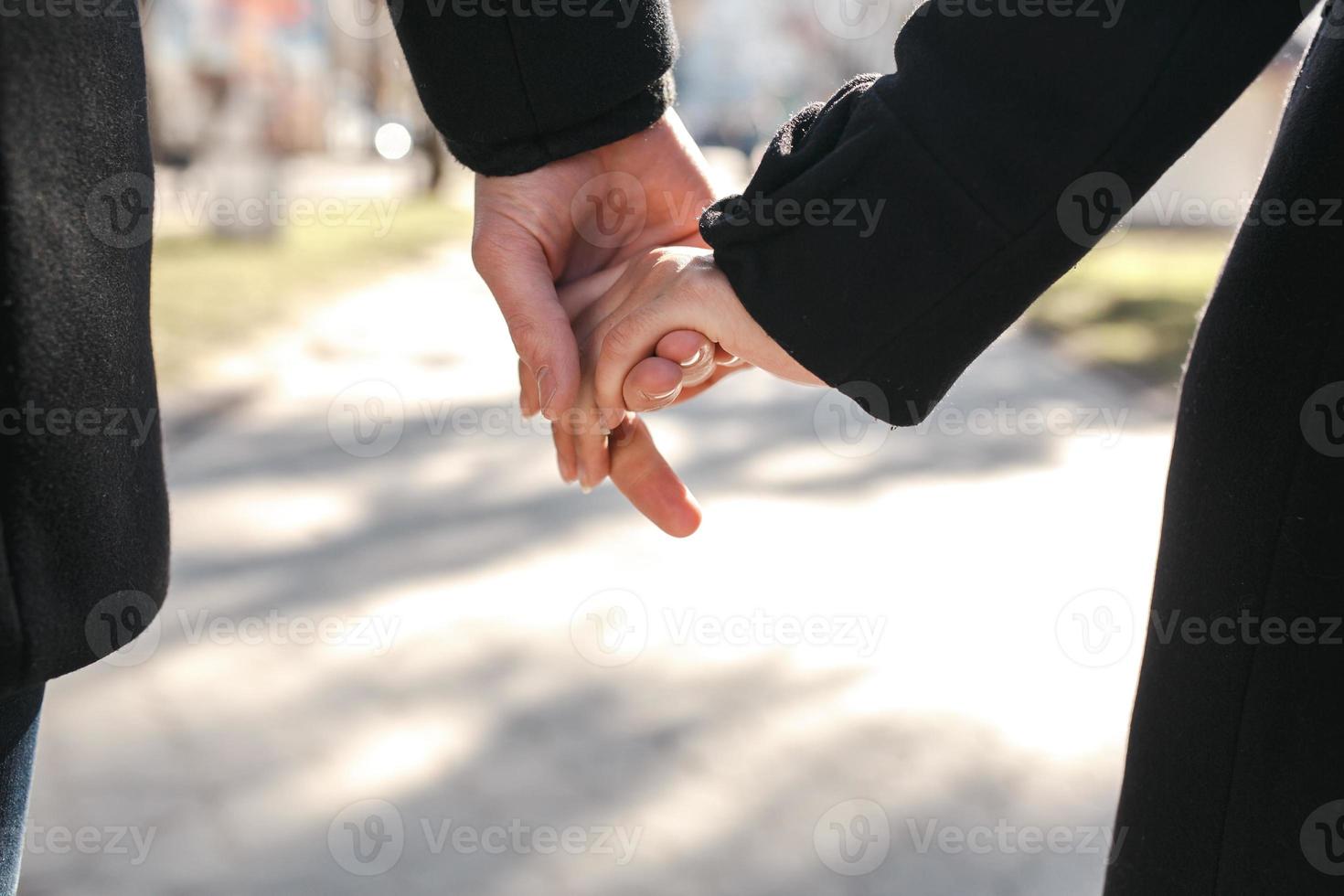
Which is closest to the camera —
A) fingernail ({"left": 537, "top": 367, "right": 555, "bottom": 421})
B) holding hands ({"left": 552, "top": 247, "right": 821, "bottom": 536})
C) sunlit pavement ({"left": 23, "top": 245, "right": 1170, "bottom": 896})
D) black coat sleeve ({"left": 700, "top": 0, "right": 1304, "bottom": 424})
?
black coat sleeve ({"left": 700, "top": 0, "right": 1304, "bottom": 424})

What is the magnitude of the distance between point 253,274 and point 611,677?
6.77 meters

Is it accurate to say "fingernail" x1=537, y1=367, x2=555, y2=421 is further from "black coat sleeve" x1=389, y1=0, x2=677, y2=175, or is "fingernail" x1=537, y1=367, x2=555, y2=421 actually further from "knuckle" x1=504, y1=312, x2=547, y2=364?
"black coat sleeve" x1=389, y1=0, x2=677, y2=175

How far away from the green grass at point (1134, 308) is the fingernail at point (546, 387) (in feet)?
13.4

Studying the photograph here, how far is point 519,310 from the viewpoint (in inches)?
63.3

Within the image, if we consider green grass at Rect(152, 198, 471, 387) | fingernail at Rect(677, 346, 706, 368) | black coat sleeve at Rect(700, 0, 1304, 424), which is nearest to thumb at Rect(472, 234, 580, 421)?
fingernail at Rect(677, 346, 706, 368)

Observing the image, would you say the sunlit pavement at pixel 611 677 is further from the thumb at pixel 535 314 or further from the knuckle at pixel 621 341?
the knuckle at pixel 621 341

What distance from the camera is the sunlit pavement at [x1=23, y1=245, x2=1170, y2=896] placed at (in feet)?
7.82

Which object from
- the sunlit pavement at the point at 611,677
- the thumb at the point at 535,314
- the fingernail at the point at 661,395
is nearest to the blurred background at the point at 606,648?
the sunlit pavement at the point at 611,677

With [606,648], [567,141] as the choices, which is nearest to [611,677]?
[606,648]

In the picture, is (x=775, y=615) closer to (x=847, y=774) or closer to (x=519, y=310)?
(x=847, y=774)

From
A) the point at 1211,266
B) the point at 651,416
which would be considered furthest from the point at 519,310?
the point at 1211,266

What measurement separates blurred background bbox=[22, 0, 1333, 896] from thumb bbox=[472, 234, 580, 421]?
0.56 m

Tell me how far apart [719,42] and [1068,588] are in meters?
40.5

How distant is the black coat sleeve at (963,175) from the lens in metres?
1.01
